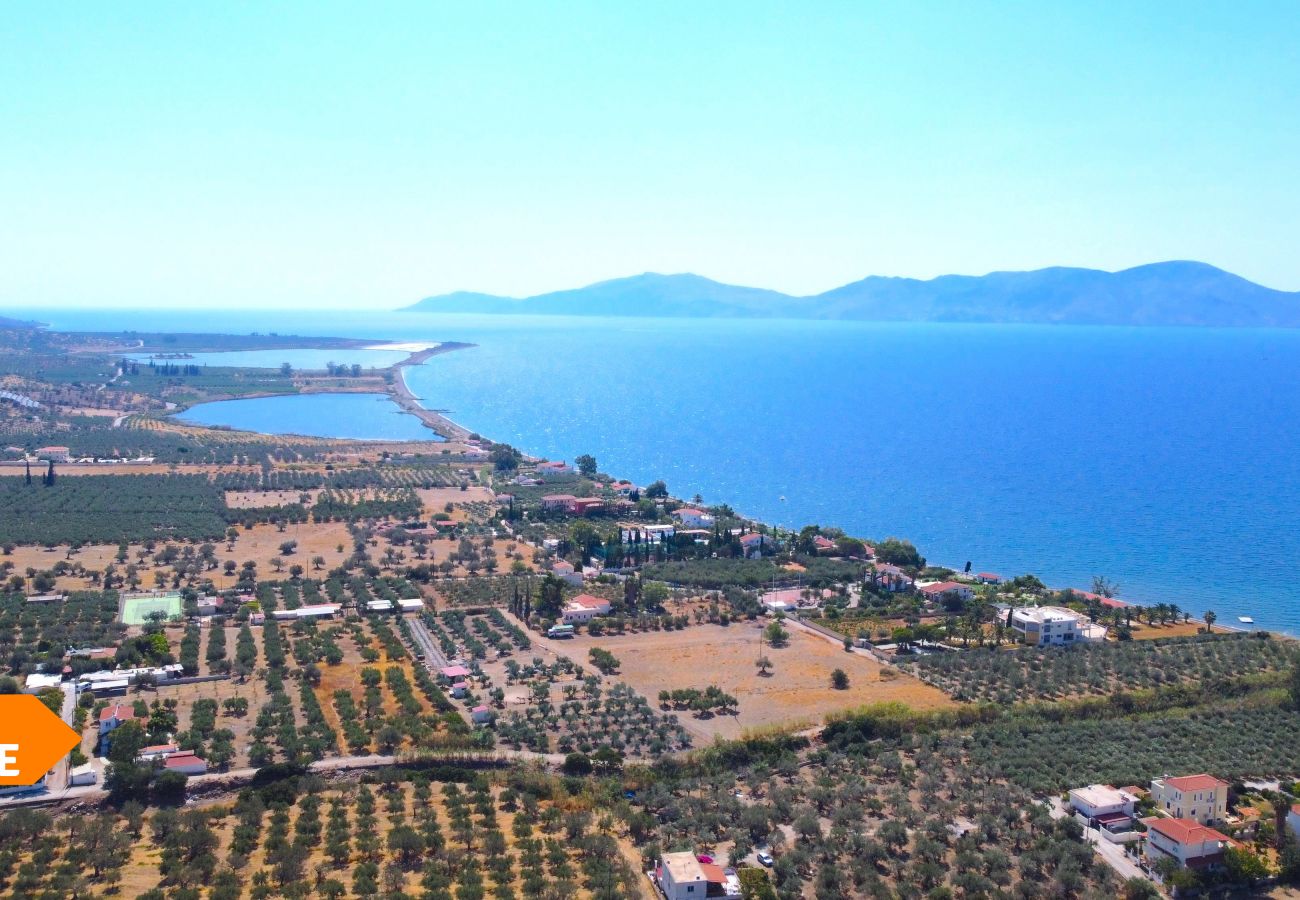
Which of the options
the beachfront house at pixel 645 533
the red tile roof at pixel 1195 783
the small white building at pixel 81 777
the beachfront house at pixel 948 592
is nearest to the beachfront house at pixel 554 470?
the beachfront house at pixel 645 533

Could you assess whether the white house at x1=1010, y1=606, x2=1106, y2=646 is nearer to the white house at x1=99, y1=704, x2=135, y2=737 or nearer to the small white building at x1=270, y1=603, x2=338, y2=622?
the small white building at x1=270, y1=603, x2=338, y2=622

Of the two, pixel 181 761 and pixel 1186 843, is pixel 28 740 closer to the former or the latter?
pixel 181 761

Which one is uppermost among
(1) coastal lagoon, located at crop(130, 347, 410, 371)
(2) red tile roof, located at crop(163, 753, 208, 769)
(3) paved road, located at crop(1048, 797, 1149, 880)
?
(1) coastal lagoon, located at crop(130, 347, 410, 371)

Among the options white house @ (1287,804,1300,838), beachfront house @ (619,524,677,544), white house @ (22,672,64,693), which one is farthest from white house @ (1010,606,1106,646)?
white house @ (22,672,64,693)

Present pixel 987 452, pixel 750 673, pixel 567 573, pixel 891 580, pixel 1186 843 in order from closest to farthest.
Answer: pixel 1186 843 < pixel 750 673 < pixel 891 580 < pixel 567 573 < pixel 987 452

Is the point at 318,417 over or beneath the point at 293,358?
beneath

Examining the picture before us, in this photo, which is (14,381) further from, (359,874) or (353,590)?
(359,874)

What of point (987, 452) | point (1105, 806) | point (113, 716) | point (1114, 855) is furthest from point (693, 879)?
point (987, 452)
